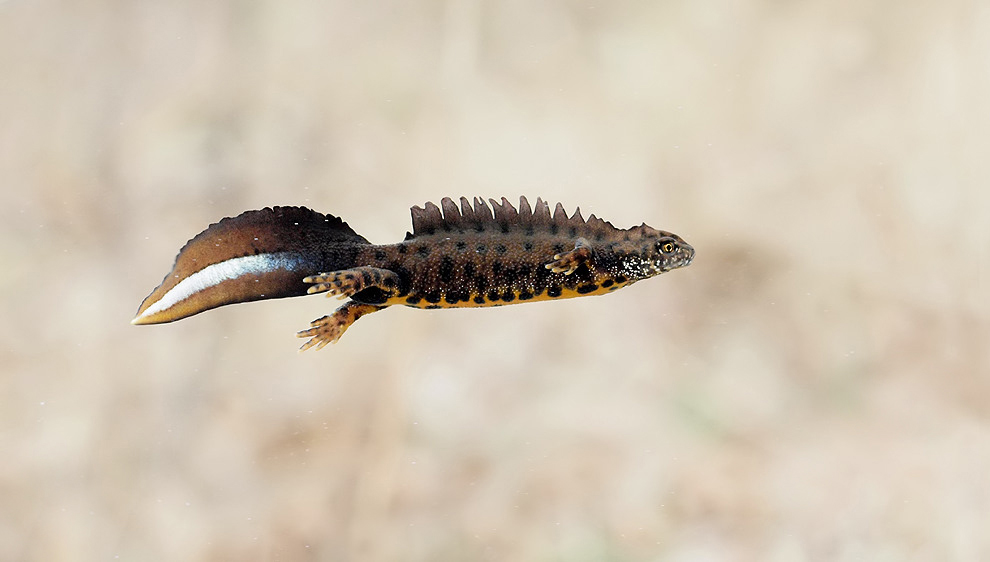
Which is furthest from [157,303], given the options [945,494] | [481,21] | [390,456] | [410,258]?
[945,494]

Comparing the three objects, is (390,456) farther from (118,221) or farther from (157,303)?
(118,221)

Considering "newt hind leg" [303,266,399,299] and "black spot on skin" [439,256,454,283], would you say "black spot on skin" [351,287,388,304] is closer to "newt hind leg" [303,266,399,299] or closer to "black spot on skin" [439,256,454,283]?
"newt hind leg" [303,266,399,299]

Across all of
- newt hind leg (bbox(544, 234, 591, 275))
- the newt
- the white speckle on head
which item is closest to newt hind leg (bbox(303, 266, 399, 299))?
the newt

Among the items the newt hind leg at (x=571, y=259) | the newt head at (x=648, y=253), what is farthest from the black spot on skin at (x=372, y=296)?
the newt head at (x=648, y=253)

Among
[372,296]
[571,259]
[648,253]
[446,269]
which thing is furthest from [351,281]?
[648,253]

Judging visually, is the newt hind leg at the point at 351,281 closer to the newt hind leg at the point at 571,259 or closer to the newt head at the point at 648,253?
the newt hind leg at the point at 571,259
